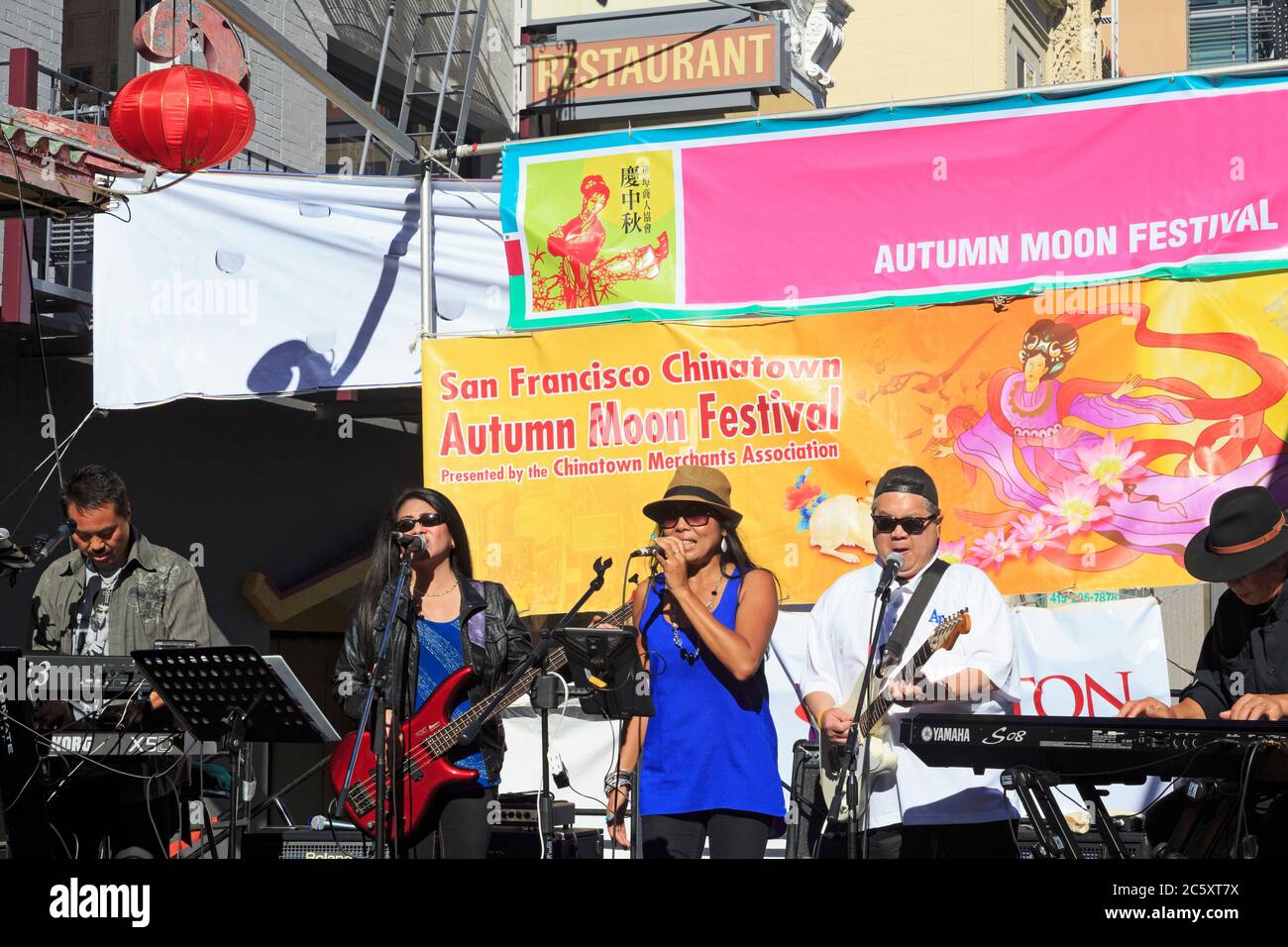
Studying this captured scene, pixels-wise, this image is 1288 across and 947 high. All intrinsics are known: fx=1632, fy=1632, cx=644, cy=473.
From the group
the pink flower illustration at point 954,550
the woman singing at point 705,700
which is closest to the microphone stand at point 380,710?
the woman singing at point 705,700

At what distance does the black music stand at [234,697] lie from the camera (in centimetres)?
604

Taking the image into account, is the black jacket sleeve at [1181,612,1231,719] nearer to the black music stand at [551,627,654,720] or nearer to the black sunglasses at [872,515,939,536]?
the black sunglasses at [872,515,939,536]

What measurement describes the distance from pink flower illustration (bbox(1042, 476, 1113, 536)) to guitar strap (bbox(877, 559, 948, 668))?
180 centimetres

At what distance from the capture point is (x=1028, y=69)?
25359 mm

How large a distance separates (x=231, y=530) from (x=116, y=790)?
6820mm

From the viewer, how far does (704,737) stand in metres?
5.63

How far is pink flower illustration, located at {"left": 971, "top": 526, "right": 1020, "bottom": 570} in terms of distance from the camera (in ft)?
24.8

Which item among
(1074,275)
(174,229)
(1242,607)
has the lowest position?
(1242,607)

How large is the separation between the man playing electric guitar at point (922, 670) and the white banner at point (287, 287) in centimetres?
371

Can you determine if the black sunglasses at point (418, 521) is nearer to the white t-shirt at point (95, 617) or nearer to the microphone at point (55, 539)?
the microphone at point (55, 539)

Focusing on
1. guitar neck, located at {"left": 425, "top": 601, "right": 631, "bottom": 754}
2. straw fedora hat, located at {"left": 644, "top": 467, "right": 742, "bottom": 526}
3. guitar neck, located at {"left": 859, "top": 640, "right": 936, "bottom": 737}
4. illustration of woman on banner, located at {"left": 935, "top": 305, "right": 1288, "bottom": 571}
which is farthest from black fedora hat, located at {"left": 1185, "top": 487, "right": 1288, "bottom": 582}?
guitar neck, located at {"left": 425, "top": 601, "right": 631, "bottom": 754}

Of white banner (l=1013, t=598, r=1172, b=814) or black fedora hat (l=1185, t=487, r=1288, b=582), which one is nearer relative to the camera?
black fedora hat (l=1185, t=487, r=1288, b=582)
